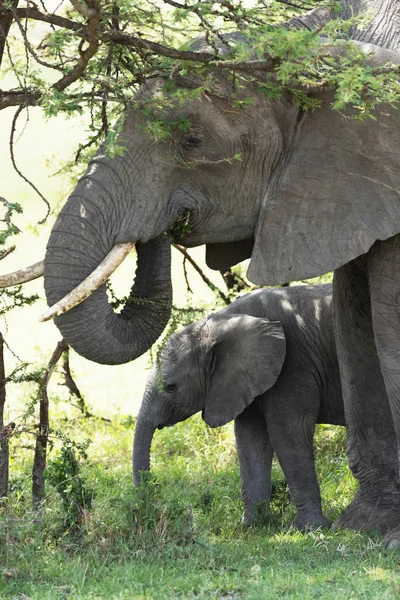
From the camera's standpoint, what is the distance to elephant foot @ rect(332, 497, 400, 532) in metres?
6.91

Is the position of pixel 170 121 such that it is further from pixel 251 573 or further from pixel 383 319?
pixel 251 573

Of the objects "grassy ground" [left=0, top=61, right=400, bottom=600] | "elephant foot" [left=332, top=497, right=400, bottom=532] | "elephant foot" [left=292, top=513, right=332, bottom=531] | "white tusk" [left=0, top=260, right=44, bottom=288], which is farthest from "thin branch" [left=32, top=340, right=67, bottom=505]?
"elephant foot" [left=332, top=497, right=400, bottom=532]

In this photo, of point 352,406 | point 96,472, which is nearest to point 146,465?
point 96,472

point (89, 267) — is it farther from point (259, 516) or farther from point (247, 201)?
point (259, 516)

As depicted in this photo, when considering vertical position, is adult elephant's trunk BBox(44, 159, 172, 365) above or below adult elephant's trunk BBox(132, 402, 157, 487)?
above

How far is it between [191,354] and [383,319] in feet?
7.64

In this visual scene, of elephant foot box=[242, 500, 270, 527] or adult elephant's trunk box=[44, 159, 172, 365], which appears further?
elephant foot box=[242, 500, 270, 527]

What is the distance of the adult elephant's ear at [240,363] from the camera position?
7797mm

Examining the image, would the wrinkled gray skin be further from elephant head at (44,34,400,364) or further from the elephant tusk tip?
the elephant tusk tip

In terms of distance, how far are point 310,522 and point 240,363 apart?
121 centimetres

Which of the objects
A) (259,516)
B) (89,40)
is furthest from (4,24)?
(259,516)

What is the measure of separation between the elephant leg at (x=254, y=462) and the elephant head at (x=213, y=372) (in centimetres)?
30

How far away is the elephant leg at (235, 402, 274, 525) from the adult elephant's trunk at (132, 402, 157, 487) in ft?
2.11

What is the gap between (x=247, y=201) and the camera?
5754 millimetres
